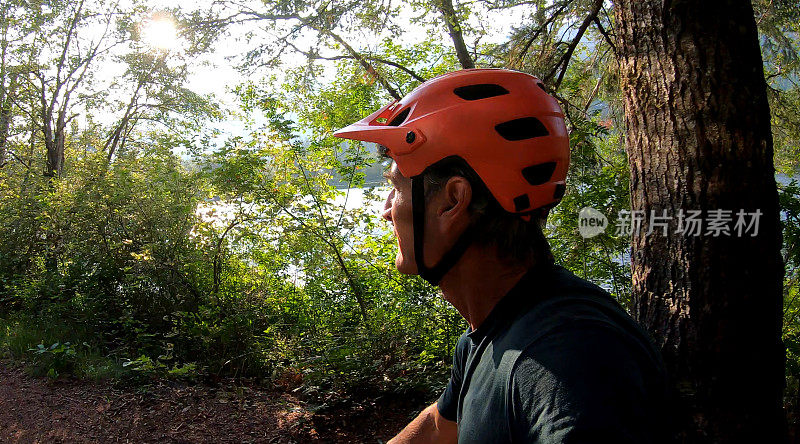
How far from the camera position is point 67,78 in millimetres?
17203

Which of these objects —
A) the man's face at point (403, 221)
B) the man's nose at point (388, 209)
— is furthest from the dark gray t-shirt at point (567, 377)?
the man's nose at point (388, 209)

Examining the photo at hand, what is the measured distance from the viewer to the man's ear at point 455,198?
1.60 metres

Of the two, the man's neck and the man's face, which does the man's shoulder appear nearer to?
the man's neck

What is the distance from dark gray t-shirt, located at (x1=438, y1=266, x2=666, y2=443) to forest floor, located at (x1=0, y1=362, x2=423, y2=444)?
4.30m

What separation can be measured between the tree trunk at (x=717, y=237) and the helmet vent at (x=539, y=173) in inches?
62.3

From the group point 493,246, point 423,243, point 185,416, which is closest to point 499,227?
point 493,246

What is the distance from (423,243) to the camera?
1638 mm

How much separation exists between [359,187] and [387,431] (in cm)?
381

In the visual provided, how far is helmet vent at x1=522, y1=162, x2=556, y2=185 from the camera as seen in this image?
64.4 inches

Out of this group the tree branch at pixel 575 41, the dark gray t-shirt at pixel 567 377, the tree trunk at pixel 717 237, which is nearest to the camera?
the dark gray t-shirt at pixel 567 377

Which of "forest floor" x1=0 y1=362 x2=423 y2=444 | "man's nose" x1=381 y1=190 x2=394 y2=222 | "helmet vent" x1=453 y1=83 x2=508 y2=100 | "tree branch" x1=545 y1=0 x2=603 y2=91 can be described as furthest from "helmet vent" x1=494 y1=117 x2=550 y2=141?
"forest floor" x1=0 y1=362 x2=423 y2=444

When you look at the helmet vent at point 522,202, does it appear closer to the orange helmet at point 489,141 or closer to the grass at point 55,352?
the orange helmet at point 489,141

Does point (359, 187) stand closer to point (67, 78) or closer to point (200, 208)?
point (200, 208)

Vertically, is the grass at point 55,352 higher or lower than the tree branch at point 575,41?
lower
